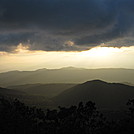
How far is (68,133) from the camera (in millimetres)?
91125

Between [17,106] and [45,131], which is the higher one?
[17,106]

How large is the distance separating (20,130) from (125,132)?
4079 centimetres

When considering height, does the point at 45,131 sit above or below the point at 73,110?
below

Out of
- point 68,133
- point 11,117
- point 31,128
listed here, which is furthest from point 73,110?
point 11,117

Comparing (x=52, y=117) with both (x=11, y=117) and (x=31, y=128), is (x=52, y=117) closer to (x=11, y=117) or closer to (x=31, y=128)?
(x=31, y=128)

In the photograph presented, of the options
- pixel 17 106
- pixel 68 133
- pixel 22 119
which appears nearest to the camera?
pixel 68 133

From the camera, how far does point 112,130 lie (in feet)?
272

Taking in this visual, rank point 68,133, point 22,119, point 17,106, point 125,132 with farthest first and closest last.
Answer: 1. point 17,106
2. point 22,119
3. point 68,133
4. point 125,132

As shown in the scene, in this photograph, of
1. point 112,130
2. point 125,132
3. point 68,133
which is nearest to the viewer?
point 125,132

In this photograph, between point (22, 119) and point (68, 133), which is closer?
point (68, 133)

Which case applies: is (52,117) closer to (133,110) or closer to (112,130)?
(112,130)

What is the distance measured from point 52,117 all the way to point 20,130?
15183 mm

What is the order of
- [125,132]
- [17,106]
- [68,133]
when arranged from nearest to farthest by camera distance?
[125,132] < [68,133] < [17,106]

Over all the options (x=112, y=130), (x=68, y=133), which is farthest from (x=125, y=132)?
(x=68, y=133)
